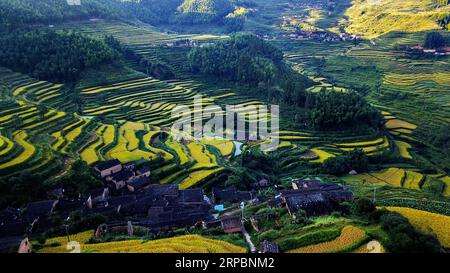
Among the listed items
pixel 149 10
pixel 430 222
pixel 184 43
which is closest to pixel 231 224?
pixel 430 222

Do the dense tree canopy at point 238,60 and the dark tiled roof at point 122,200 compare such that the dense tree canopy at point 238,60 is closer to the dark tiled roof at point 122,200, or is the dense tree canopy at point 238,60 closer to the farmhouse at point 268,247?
the dark tiled roof at point 122,200

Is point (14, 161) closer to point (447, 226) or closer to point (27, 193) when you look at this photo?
point (27, 193)

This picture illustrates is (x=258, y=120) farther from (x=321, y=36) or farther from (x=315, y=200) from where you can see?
(x=321, y=36)

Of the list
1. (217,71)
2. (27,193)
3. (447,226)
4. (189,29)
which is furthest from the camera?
(189,29)

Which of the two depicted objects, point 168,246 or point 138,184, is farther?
point 138,184
